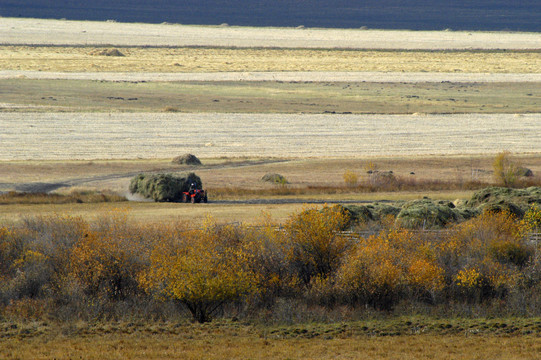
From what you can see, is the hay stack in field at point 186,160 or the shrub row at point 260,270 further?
the hay stack in field at point 186,160

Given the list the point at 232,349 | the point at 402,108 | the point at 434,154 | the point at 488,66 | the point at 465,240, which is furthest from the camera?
the point at 488,66

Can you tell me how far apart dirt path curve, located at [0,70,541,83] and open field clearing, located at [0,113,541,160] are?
30.1 m

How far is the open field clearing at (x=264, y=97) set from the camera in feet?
285

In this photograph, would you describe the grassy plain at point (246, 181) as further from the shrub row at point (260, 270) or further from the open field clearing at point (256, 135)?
the shrub row at point (260, 270)

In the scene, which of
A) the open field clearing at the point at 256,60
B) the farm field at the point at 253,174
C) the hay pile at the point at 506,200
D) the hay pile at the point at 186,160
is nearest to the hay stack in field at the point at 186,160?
the hay pile at the point at 186,160

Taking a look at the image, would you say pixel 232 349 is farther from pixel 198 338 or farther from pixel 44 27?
pixel 44 27

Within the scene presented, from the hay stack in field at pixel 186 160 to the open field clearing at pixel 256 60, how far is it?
63.8 metres

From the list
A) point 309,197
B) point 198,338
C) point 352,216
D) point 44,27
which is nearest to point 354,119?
point 309,197

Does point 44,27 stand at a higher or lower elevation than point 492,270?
higher

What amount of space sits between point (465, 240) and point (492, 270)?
115 inches

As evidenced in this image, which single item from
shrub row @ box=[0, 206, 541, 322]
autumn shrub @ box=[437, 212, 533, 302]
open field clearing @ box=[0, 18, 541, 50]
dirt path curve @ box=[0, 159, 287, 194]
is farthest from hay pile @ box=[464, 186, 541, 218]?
open field clearing @ box=[0, 18, 541, 50]

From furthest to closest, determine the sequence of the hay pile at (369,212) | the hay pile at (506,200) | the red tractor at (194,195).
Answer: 1. the red tractor at (194,195)
2. the hay pile at (506,200)
3. the hay pile at (369,212)

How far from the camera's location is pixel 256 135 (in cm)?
7206

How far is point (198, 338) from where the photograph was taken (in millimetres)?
24766
